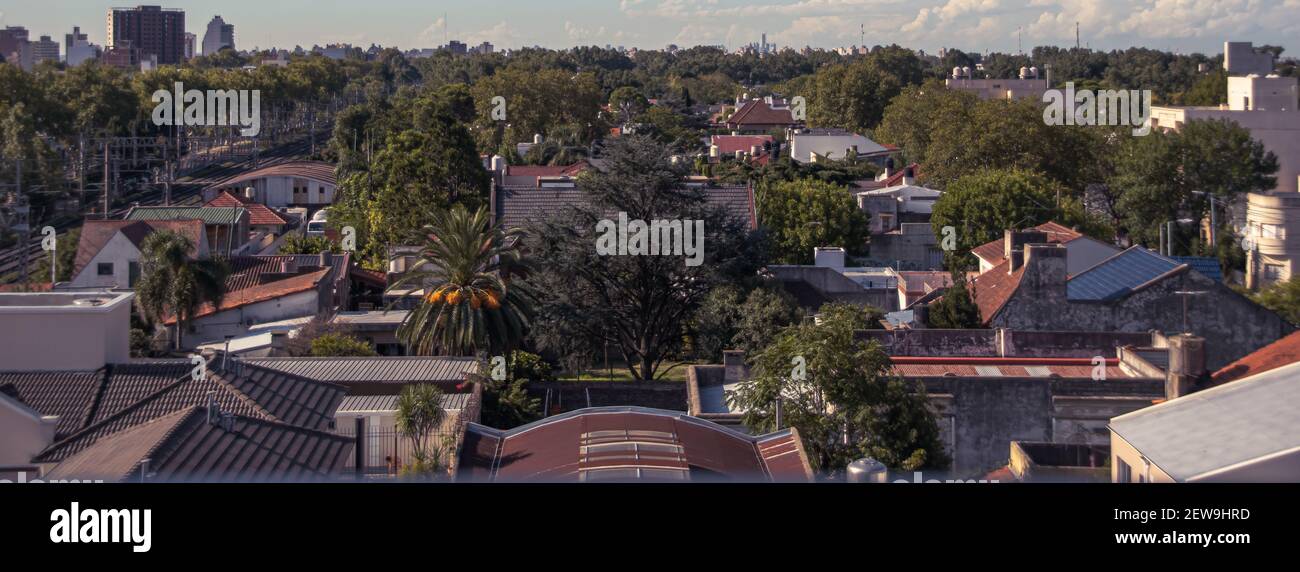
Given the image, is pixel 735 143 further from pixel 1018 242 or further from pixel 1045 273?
pixel 1045 273

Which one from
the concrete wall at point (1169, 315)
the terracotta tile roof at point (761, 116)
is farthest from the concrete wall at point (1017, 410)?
the terracotta tile roof at point (761, 116)

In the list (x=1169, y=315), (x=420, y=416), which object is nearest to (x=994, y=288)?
(x=1169, y=315)

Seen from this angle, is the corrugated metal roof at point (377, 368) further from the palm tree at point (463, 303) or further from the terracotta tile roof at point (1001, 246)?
the terracotta tile roof at point (1001, 246)

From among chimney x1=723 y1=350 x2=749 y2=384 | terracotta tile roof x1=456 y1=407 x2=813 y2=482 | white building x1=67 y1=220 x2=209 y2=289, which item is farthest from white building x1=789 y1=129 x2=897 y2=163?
terracotta tile roof x1=456 y1=407 x2=813 y2=482

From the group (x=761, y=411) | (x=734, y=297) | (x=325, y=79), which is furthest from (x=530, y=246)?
(x=325, y=79)

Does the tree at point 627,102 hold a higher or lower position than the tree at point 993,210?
higher

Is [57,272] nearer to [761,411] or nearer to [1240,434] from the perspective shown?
[761,411]
